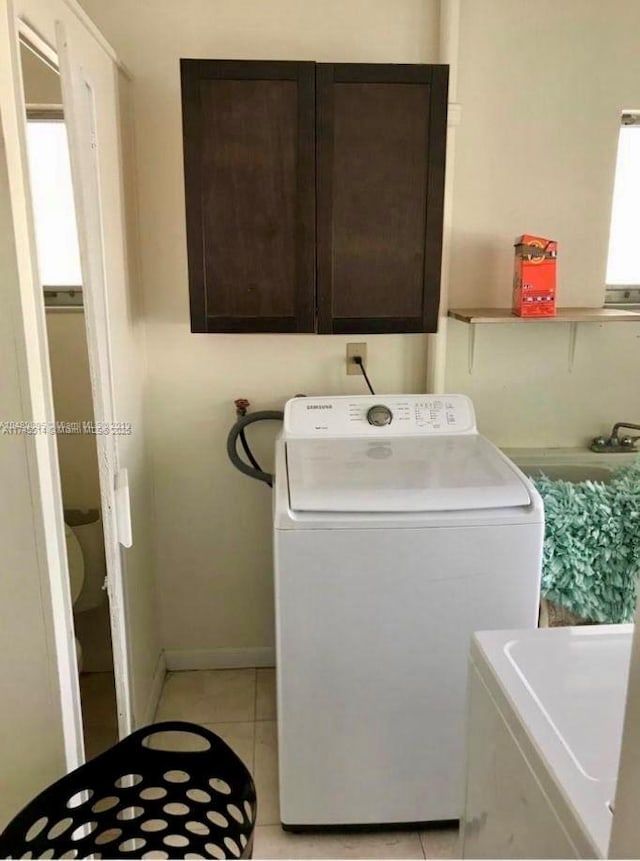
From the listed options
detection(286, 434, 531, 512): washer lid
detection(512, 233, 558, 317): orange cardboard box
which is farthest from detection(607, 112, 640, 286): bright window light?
detection(286, 434, 531, 512): washer lid

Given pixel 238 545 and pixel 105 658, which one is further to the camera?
pixel 238 545

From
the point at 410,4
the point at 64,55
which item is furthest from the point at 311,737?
the point at 410,4

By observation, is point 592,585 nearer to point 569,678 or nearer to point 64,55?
point 569,678

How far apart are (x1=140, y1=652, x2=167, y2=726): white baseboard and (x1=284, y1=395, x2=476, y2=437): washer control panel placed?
1.01m

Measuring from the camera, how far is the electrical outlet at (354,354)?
95.4 inches

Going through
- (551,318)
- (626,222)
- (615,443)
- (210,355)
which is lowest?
(615,443)

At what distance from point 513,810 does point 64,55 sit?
1.48 m

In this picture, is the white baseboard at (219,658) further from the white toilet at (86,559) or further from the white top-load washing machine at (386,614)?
the white top-load washing machine at (386,614)

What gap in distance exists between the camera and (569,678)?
1.06m

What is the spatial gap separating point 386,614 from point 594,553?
599 mm

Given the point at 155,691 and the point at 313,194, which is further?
the point at 155,691

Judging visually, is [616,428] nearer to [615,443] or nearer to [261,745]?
[615,443]

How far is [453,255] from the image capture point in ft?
7.89

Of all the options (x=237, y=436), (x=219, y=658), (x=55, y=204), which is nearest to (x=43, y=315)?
(x=55, y=204)
